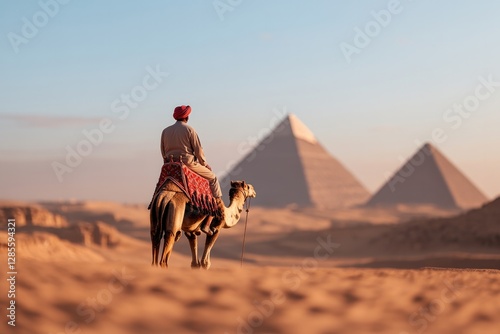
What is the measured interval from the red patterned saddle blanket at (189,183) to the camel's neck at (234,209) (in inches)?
17.6

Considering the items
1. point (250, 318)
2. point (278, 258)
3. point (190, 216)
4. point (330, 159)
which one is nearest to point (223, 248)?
point (278, 258)

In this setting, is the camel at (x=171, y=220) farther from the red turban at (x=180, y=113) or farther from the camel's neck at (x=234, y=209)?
the red turban at (x=180, y=113)

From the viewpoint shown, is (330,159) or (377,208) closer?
(377,208)

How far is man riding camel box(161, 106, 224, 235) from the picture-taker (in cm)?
777

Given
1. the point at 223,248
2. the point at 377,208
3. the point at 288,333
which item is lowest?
the point at 377,208

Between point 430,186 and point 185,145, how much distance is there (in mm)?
85802

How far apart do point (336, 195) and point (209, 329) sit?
9369 centimetres

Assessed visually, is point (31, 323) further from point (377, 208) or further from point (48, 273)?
point (377, 208)

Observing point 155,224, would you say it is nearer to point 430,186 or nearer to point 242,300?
point 242,300

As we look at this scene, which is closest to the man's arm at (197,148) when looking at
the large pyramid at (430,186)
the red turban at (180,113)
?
the red turban at (180,113)

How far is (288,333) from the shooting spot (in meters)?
4.83

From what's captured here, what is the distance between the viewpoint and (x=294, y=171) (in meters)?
92.9

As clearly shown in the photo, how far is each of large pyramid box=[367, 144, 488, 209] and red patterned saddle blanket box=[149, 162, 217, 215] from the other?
8290cm

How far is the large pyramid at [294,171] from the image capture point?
92562 millimetres
